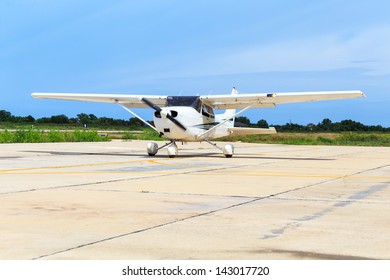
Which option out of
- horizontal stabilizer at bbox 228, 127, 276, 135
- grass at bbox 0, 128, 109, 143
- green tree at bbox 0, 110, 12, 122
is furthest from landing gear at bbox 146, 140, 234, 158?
green tree at bbox 0, 110, 12, 122

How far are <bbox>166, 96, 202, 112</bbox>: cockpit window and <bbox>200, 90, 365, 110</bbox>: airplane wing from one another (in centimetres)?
40

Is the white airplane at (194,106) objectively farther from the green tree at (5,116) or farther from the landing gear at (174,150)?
the green tree at (5,116)

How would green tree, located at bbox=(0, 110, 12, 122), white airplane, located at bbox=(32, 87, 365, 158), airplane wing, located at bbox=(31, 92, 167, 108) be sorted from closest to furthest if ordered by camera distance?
white airplane, located at bbox=(32, 87, 365, 158) < airplane wing, located at bbox=(31, 92, 167, 108) < green tree, located at bbox=(0, 110, 12, 122)

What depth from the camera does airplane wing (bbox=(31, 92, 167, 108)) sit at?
73.6 feet

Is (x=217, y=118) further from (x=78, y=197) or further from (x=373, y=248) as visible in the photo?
(x=373, y=248)

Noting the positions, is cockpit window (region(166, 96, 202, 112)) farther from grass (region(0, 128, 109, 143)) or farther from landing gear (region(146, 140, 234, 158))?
grass (region(0, 128, 109, 143))

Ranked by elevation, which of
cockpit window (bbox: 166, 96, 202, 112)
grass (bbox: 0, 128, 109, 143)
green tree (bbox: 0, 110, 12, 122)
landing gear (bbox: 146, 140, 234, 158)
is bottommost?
landing gear (bbox: 146, 140, 234, 158)

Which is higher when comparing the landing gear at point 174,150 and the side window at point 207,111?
the side window at point 207,111

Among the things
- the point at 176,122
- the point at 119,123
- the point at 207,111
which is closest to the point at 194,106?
the point at 207,111

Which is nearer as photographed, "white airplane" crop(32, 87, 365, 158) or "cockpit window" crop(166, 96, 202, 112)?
"white airplane" crop(32, 87, 365, 158)

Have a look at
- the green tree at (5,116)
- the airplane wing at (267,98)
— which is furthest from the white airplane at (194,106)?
the green tree at (5,116)

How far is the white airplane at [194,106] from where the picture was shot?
19703mm

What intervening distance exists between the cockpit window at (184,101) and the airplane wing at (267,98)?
1.30ft

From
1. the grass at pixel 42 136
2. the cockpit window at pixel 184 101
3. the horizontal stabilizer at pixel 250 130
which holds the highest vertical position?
the cockpit window at pixel 184 101
